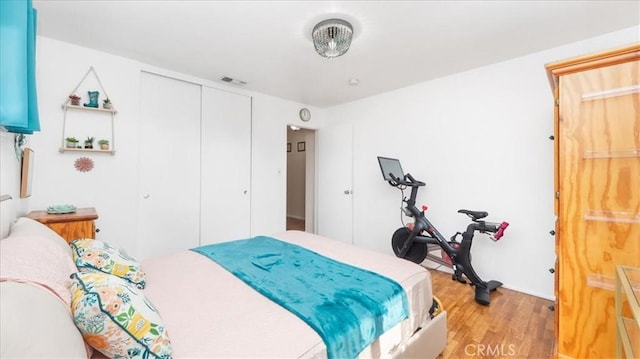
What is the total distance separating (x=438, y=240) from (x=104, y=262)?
9.21 ft

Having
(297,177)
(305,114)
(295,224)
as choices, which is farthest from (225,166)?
(297,177)

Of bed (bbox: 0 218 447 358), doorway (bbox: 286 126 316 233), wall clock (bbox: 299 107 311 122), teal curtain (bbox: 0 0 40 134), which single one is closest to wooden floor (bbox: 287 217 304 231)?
doorway (bbox: 286 126 316 233)

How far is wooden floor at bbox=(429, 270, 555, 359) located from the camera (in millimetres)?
1786

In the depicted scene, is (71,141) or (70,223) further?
(71,141)

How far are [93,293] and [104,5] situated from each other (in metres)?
2.12

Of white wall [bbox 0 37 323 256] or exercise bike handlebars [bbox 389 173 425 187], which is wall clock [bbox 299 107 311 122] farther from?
exercise bike handlebars [bbox 389 173 425 187]

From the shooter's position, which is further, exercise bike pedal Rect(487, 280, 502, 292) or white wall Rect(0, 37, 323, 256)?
exercise bike pedal Rect(487, 280, 502, 292)

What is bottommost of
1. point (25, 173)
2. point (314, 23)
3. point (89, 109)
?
point (25, 173)

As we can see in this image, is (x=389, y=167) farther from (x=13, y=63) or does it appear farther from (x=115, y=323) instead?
(x=13, y=63)

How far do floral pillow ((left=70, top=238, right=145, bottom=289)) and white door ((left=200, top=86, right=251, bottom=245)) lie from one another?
1.91 m

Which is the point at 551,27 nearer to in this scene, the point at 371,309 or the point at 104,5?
the point at 371,309

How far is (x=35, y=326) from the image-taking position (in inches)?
25.7

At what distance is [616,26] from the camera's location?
2135mm
